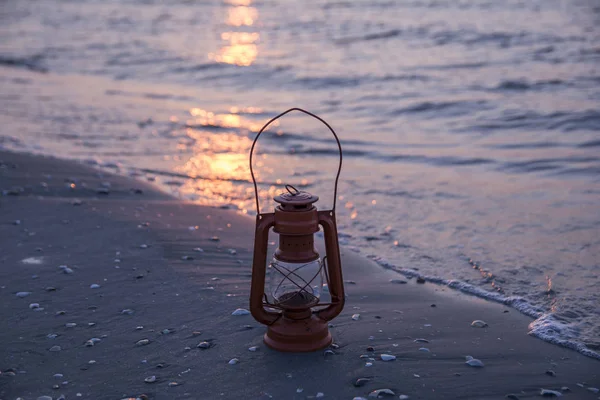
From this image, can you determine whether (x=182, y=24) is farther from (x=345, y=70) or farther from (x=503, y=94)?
(x=503, y=94)

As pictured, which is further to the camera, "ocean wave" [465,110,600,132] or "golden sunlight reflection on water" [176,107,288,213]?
"ocean wave" [465,110,600,132]

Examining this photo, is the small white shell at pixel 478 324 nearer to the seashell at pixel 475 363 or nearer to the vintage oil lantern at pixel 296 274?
the seashell at pixel 475 363

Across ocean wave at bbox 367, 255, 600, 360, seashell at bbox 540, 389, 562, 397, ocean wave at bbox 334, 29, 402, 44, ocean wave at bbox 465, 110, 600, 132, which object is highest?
ocean wave at bbox 334, 29, 402, 44

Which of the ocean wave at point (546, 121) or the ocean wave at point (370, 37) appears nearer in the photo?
the ocean wave at point (546, 121)

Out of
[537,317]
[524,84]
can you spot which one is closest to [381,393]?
[537,317]

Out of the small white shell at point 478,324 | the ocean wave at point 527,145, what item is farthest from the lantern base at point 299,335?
the ocean wave at point 527,145

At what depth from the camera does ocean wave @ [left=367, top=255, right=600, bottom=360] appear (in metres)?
4.12

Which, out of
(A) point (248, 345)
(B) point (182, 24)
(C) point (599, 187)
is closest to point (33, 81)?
(B) point (182, 24)

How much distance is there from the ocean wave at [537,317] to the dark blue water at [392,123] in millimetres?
21

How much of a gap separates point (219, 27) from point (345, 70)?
10886 millimetres

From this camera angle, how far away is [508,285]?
5195 mm

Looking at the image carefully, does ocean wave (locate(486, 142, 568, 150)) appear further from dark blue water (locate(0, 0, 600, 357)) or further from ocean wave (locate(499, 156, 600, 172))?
ocean wave (locate(499, 156, 600, 172))

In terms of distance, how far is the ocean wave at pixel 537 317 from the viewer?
4.12 m

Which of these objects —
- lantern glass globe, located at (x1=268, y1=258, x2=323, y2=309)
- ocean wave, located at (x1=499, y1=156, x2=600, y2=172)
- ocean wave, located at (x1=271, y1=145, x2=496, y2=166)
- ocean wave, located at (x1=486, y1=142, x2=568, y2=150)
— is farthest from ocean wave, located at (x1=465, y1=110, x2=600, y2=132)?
lantern glass globe, located at (x1=268, y1=258, x2=323, y2=309)
